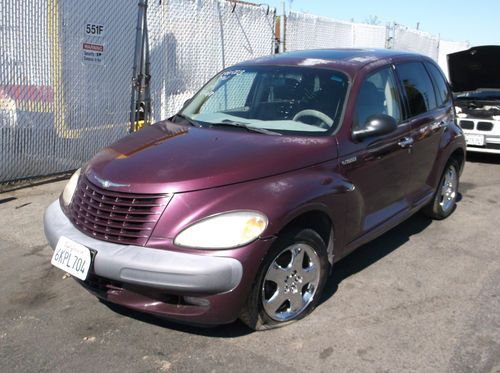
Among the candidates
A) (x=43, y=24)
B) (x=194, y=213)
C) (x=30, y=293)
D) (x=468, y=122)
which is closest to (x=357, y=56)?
(x=194, y=213)

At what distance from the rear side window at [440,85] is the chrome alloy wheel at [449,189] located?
73 cm

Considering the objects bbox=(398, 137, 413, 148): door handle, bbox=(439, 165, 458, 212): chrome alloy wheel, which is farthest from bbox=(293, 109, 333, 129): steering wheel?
bbox=(439, 165, 458, 212): chrome alloy wheel

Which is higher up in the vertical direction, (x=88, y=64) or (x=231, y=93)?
(x=88, y=64)

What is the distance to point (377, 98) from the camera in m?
4.29

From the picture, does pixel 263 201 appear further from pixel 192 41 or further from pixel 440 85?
pixel 192 41

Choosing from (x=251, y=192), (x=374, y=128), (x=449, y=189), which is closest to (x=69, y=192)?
(x=251, y=192)

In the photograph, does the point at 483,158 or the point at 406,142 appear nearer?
the point at 406,142

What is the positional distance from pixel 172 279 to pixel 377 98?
2412 mm

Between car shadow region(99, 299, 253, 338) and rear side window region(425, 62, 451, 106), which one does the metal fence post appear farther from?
car shadow region(99, 299, 253, 338)

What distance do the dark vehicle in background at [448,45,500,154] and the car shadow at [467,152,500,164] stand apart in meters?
0.51

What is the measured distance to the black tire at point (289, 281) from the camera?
3087 millimetres

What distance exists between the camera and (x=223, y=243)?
2.87 metres

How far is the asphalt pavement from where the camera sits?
2.99 metres

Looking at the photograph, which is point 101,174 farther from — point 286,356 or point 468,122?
point 468,122
